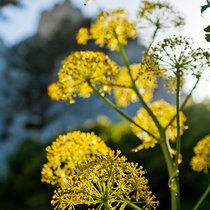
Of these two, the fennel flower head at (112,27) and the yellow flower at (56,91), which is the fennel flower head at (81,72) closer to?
the yellow flower at (56,91)

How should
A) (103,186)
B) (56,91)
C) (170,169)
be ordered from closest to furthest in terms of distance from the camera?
(103,186), (170,169), (56,91)

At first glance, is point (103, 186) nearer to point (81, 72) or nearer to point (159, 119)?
point (81, 72)

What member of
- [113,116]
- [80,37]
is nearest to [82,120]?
[113,116]

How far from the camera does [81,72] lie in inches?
57.9

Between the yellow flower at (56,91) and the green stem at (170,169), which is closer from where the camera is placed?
the green stem at (170,169)

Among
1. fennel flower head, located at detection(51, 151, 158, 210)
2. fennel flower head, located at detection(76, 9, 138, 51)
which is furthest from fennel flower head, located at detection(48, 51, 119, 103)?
A: fennel flower head, located at detection(51, 151, 158, 210)

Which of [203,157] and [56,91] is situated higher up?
[56,91]

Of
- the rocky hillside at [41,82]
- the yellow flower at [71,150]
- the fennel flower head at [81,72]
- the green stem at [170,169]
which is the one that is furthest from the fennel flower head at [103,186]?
the rocky hillside at [41,82]

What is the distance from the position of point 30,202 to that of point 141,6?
26.3 feet

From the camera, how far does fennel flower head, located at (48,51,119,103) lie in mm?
1451

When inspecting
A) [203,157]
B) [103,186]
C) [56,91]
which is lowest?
[103,186]

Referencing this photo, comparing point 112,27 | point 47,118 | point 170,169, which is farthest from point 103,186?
point 47,118

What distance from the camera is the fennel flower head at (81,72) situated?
1451 mm

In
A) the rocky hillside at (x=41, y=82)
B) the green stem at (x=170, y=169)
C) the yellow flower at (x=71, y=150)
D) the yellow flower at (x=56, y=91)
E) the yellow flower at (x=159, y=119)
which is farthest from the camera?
the rocky hillside at (x=41, y=82)
